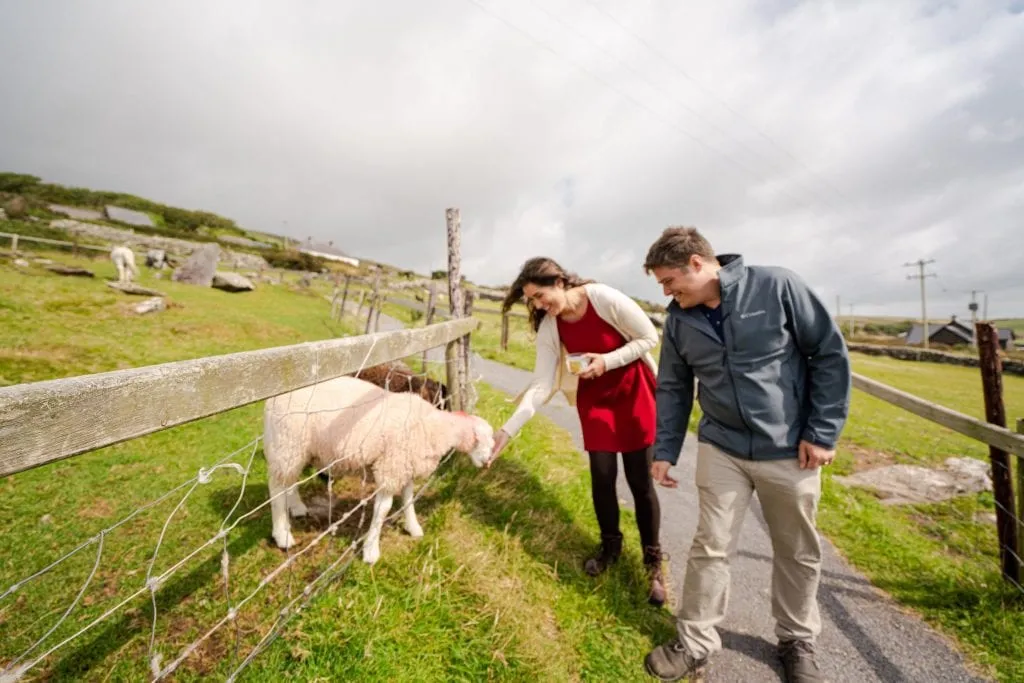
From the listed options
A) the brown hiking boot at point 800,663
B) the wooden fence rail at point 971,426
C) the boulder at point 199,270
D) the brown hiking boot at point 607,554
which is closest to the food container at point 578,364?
the brown hiking boot at point 607,554

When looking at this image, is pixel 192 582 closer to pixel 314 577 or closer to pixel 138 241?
pixel 314 577

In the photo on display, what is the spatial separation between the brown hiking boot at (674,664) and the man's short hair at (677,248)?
8.13ft

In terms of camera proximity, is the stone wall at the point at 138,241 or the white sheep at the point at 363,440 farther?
the stone wall at the point at 138,241

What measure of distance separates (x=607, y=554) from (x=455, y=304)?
2743 mm

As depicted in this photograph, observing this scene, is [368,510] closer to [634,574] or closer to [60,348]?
[634,574]

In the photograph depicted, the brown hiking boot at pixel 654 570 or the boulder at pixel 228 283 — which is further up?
the boulder at pixel 228 283

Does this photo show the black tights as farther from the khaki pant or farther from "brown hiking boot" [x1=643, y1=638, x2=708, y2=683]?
"brown hiking boot" [x1=643, y1=638, x2=708, y2=683]

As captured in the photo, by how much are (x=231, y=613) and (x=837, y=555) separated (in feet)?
16.8

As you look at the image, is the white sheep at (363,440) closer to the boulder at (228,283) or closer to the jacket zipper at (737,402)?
the jacket zipper at (737,402)

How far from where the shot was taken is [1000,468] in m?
3.49

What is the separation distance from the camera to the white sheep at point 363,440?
3.19m

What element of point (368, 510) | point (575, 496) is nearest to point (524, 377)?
point (575, 496)

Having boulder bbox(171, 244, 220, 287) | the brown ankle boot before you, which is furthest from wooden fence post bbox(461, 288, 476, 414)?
boulder bbox(171, 244, 220, 287)

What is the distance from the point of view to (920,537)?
4617 mm
